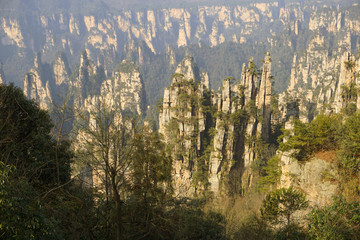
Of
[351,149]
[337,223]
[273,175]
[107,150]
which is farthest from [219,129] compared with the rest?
[107,150]

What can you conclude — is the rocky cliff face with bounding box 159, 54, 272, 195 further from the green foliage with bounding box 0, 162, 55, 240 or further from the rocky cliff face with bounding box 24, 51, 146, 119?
the rocky cliff face with bounding box 24, 51, 146, 119

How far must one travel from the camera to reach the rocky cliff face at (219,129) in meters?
37.2

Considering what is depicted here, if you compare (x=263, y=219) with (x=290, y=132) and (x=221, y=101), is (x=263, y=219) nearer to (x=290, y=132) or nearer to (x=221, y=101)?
(x=290, y=132)

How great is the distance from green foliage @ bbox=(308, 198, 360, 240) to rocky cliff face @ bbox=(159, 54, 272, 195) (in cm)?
2402

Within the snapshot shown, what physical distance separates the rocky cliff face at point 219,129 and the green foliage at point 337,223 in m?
24.0

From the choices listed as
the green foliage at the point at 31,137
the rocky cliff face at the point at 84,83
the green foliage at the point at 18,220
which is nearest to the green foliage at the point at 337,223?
the green foliage at the point at 18,220

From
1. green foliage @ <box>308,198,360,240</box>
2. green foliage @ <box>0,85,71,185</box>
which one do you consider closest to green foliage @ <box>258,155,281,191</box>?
green foliage @ <box>308,198,360,240</box>

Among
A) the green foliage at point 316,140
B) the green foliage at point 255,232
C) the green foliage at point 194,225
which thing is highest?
the green foliage at point 316,140

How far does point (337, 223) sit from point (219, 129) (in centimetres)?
2504

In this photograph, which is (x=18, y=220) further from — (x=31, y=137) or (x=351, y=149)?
(x=351, y=149)

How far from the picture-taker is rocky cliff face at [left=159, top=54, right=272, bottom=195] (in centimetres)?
3722

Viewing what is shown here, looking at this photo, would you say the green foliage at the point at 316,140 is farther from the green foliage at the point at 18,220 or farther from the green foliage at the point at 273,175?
the green foliage at the point at 18,220

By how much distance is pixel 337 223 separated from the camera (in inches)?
474

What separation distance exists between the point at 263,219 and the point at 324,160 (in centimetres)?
679
